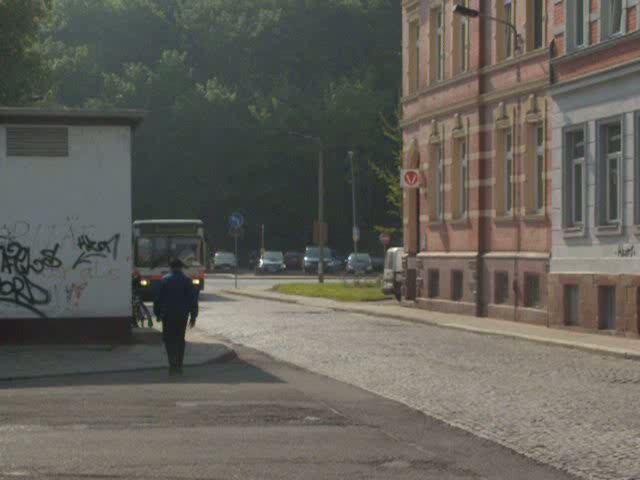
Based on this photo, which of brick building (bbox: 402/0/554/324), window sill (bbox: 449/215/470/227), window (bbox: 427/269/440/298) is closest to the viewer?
brick building (bbox: 402/0/554/324)

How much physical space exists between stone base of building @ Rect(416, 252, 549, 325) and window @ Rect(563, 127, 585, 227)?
4.80ft

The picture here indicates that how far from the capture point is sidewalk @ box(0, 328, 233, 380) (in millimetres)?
19672

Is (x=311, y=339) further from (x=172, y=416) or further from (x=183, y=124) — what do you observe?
(x=183, y=124)

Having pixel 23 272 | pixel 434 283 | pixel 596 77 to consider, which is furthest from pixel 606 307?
pixel 434 283

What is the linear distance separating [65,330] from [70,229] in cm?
162

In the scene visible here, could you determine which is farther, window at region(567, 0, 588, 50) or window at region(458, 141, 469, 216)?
window at region(458, 141, 469, 216)

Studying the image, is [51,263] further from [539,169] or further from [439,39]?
[439,39]

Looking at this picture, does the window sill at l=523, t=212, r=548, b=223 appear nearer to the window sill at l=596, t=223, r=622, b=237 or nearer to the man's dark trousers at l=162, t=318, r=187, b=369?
the window sill at l=596, t=223, r=622, b=237

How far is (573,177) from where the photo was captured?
30.4 m

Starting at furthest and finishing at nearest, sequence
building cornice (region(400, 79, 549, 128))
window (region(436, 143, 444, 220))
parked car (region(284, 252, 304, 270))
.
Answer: parked car (region(284, 252, 304, 270))
window (region(436, 143, 444, 220))
building cornice (region(400, 79, 549, 128))

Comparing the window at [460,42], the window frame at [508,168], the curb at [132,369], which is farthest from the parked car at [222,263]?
the curb at [132,369]

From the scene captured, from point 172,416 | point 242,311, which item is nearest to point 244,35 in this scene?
point 242,311

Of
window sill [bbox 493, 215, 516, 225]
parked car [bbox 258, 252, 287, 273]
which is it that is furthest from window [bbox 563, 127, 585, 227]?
parked car [bbox 258, 252, 287, 273]

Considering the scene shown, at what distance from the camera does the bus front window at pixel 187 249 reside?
46438 mm
